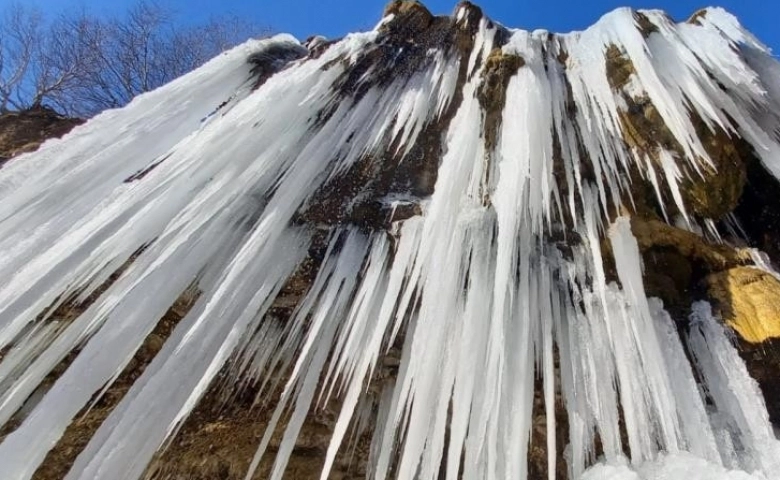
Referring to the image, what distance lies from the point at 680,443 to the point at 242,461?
6.47ft

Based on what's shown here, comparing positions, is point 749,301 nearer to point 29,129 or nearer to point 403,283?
point 403,283

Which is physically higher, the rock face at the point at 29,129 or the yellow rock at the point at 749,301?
the rock face at the point at 29,129

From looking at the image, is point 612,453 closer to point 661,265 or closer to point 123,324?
point 661,265

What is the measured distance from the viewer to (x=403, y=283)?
2758 millimetres

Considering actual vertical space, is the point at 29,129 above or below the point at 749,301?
above

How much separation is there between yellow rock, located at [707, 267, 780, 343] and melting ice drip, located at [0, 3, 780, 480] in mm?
Result: 100

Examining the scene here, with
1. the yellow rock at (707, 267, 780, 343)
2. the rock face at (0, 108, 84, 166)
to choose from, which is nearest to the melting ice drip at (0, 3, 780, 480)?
the yellow rock at (707, 267, 780, 343)

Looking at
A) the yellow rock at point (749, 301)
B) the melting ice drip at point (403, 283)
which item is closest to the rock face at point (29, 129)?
the melting ice drip at point (403, 283)

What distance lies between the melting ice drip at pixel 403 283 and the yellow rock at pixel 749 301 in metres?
0.10

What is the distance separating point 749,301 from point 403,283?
71.7 inches

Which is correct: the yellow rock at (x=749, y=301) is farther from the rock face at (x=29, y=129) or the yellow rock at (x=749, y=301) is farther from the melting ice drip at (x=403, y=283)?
the rock face at (x=29, y=129)

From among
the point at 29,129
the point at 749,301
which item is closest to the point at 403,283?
the point at 749,301

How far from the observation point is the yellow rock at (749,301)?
256 centimetres

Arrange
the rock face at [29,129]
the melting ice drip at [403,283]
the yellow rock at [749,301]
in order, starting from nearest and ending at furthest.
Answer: the melting ice drip at [403,283] < the yellow rock at [749,301] < the rock face at [29,129]
